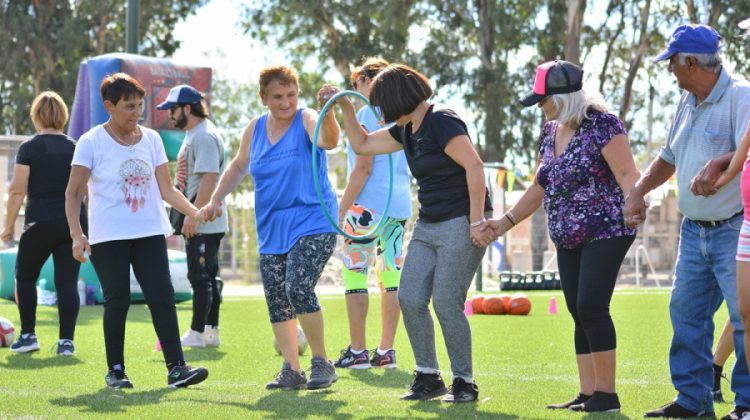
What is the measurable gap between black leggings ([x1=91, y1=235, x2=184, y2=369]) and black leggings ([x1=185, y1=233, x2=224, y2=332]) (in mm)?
2251

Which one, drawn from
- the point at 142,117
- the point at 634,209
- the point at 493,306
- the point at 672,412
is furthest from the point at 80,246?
A: the point at 142,117

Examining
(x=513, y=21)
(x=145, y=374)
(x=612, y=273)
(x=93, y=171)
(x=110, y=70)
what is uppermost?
(x=513, y=21)

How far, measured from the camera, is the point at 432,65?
3409 centimetres

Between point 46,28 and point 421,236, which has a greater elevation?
point 46,28

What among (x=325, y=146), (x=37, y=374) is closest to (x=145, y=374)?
(x=37, y=374)

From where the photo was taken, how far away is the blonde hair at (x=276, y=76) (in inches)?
289

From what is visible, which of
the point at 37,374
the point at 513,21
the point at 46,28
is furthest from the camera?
the point at 46,28

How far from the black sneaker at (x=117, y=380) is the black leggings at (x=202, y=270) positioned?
242 centimetres

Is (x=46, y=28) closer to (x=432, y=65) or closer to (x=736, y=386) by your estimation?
(x=432, y=65)

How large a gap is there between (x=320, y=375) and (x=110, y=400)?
1227 millimetres

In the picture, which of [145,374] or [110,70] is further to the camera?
[110,70]

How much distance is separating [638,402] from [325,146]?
89.0 inches

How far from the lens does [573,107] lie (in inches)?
246

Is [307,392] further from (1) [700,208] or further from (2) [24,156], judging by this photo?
(2) [24,156]
